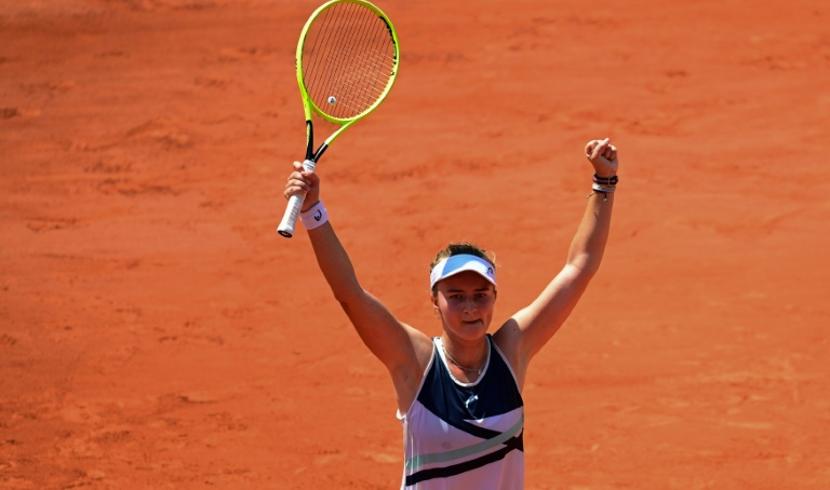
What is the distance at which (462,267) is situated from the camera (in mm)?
4246

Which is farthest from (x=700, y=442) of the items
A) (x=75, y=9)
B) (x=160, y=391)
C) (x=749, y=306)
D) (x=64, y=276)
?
(x=75, y=9)

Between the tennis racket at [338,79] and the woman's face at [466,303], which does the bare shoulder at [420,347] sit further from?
the tennis racket at [338,79]

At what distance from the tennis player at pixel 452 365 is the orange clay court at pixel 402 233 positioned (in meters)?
4.13

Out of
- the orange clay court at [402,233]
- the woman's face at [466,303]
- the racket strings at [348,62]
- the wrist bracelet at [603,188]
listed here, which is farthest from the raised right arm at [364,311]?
the orange clay court at [402,233]

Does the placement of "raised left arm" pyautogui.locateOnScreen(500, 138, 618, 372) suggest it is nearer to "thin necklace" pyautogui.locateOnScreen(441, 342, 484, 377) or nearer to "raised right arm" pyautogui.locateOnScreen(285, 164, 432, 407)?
"thin necklace" pyautogui.locateOnScreen(441, 342, 484, 377)

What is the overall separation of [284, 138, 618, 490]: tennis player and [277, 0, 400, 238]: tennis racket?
274 mm

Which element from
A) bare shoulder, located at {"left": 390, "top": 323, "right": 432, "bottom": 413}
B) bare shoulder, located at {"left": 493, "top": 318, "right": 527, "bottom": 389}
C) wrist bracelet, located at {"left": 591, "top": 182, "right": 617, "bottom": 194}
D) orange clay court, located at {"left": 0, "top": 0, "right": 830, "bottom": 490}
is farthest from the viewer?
orange clay court, located at {"left": 0, "top": 0, "right": 830, "bottom": 490}

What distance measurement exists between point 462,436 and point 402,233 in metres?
8.34

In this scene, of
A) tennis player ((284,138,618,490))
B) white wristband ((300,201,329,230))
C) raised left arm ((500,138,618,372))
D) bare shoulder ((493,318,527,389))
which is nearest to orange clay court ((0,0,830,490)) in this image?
raised left arm ((500,138,618,372))

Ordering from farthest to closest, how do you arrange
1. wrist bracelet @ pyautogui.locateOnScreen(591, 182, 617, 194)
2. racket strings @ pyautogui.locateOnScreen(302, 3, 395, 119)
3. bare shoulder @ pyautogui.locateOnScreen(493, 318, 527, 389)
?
racket strings @ pyautogui.locateOnScreen(302, 3, 395, 119) → wrist bracelet @ pyautogui.locateOnScreen(591, 182, 617, 194) → bare shoulder @ pyautogui.locateOnScreen(493, 318, 527, 389)

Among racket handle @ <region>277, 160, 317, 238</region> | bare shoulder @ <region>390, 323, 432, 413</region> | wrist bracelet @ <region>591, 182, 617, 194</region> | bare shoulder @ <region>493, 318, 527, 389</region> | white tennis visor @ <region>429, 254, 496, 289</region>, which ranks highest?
wrist bracelet @ <region>591, 182, 617, 194</region>

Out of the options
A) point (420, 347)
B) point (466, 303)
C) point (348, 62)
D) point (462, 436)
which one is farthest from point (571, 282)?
point (348, 62)

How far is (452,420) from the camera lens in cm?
410

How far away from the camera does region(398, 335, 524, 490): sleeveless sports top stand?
410 centimetres
